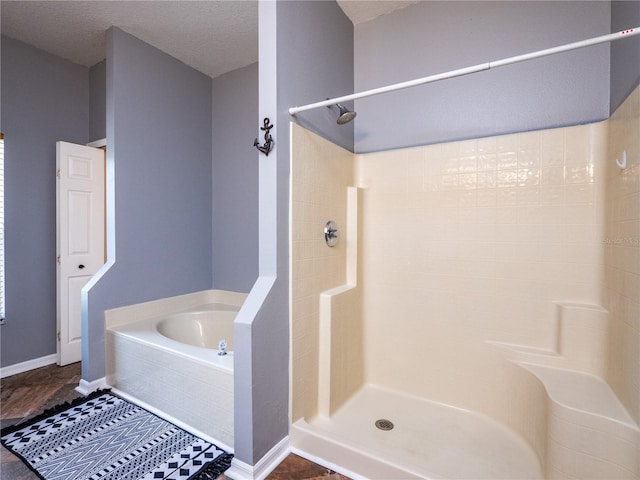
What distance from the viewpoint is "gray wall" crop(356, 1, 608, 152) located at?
1.73m

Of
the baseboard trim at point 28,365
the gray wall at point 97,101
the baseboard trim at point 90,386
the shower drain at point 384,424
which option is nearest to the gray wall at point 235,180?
the gray wall at point 97,101

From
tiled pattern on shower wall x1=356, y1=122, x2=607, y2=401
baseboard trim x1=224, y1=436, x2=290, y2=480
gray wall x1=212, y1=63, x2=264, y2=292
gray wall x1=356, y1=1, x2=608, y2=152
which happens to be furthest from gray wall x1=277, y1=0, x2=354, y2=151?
baseboard trim x1=224, y1=436, x2=290, y2=480

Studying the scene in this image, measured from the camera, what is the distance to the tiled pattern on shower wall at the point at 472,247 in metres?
1.71

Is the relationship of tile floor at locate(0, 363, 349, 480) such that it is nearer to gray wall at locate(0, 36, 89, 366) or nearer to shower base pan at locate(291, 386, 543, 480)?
shower base pan at locate(291, 386, 543, 480)

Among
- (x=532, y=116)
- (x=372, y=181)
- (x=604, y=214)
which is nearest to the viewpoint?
(x=604, y=214)

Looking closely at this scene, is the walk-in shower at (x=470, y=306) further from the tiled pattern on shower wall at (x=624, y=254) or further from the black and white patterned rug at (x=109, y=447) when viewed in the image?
the black and white patterned rug at (x=109, y=447)

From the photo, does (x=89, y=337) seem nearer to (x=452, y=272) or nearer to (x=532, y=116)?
(x=452, y=272)

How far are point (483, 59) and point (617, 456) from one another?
83.0 inches

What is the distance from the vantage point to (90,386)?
224 centimetres

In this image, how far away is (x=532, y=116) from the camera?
184 centimetres

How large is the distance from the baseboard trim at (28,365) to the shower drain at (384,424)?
276 centimetres

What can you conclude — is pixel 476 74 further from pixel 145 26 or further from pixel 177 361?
pixel 177 361

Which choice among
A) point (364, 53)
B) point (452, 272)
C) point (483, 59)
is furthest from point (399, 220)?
point (364, 53)

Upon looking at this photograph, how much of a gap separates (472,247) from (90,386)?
2.76m
